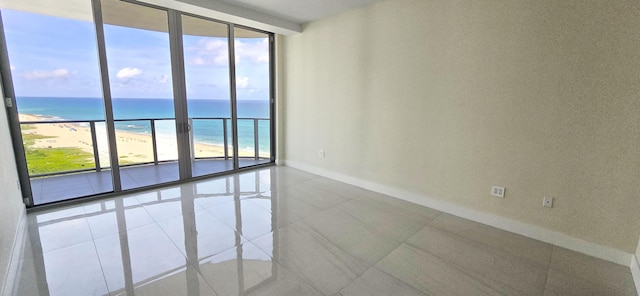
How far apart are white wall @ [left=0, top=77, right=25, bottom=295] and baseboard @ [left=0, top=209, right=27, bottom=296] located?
35 millimetres

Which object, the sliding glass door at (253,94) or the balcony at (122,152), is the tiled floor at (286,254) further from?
the sliding glass door at (253,94)

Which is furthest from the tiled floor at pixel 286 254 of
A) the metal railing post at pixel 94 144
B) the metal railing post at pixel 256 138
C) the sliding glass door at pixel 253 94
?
the metal railing post at pixel 256 138

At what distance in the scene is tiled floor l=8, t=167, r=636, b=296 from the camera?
1802 millimetres

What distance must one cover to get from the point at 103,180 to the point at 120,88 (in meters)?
1.76

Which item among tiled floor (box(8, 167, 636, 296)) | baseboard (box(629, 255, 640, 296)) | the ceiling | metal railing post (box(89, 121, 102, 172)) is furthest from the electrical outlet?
metal railing post (box(89, 121, 102, 172))

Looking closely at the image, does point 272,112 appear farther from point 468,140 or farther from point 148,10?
point 468,140

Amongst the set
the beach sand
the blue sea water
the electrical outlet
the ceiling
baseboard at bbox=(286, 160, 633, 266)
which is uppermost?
the ceiling

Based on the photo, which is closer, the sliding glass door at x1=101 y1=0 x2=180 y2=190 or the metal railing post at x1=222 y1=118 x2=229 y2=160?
the sliding glass door at x1=101 y1=0 x2=180 y2=190

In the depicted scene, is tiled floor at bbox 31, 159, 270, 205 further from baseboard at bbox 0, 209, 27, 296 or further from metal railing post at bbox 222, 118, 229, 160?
baseboard at bbox 0, 209, 27, 296

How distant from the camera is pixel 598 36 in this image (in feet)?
6.77

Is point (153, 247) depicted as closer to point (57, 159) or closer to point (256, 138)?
point (256, 138)

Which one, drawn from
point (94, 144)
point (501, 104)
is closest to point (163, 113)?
point (94, 144)

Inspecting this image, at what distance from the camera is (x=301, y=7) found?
3721mm

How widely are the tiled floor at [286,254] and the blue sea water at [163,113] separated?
1560 millimetres
